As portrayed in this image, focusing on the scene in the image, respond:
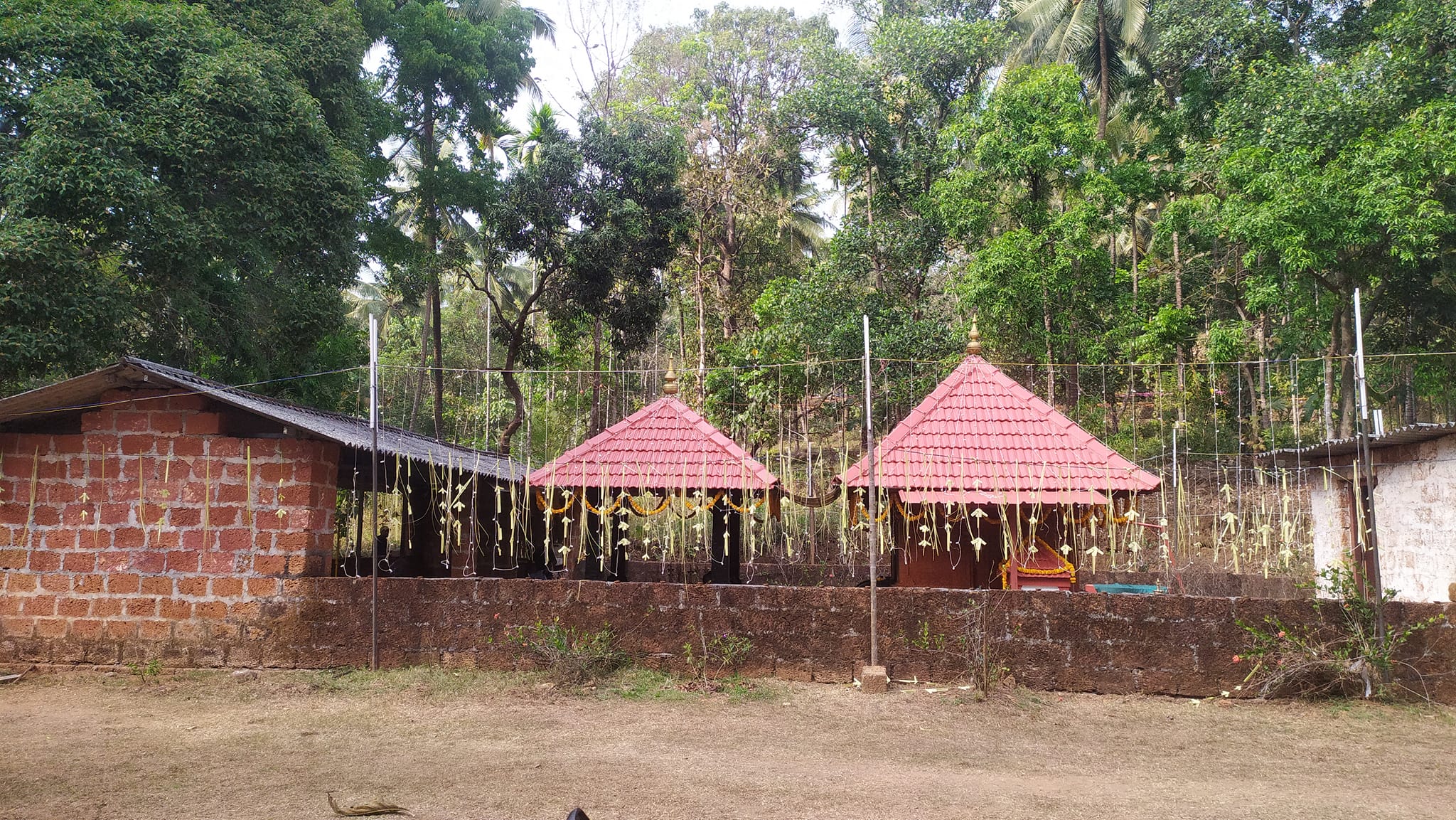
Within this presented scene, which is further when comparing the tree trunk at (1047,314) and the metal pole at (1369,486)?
the tree trunk at (1047,314)

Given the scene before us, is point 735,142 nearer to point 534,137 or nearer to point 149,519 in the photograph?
point 534,137

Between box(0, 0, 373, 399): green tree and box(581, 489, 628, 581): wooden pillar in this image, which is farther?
box(0, 0, 373, 399): green tree

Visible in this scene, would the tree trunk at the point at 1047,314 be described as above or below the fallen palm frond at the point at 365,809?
above

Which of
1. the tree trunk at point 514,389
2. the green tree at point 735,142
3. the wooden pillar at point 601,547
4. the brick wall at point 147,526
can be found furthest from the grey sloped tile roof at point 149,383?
the green tree at point 735,142

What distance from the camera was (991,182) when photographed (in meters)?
16.0

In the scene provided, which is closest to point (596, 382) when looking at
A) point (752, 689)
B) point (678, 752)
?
point (752, 689)

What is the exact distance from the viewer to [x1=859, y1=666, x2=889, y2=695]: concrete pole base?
24.4ft

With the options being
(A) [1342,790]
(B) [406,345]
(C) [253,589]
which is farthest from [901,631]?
(B) [406,345]

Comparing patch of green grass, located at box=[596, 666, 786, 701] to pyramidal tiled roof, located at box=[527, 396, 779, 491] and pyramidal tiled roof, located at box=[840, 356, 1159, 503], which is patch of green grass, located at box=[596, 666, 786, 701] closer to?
pyramidal tiled roof, located at box=[527, 396, 779, 491]

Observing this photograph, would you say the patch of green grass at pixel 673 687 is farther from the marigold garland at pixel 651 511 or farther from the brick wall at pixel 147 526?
the brick wall at pixel 147 526

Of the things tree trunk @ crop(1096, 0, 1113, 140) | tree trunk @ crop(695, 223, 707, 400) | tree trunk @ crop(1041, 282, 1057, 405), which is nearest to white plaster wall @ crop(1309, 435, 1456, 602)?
tree trunk @ crop(1041, 282, 1057, 405)

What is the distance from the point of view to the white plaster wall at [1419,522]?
888 centimetres

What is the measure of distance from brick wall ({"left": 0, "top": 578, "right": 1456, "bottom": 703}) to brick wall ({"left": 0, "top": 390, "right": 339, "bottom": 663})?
14 centimetres

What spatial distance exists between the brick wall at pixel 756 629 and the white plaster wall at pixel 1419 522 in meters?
2.48
